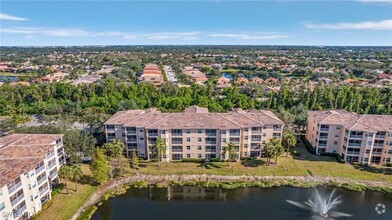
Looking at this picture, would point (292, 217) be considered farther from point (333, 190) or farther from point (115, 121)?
point (115, 121)

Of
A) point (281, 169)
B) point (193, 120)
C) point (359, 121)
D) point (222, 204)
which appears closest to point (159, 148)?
point (193, 120)

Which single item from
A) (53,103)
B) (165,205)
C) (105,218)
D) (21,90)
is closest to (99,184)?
(105,218)

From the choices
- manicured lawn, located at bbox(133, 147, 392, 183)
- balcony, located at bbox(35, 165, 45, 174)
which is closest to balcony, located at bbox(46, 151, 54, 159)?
balcony, located at bbox(35, 165, 45, 174)

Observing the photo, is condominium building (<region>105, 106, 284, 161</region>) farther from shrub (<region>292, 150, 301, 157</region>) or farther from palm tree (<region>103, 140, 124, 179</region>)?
palm tree (<region>103, 140, 124, 179</region>)

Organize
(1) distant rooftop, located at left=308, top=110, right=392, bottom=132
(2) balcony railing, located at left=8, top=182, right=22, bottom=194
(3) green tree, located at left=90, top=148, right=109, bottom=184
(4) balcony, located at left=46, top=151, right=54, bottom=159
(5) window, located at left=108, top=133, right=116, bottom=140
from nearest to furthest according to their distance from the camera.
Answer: (2) balcony railing, located at left=8, top=182, right=22, bottom=194, (4) balcony, located at left=46, top=151, right=54, bottom=159, (3) green tree, located at left=90, top=148, right=109, bottom=184, (1) distant rooftop, located at left=308, top=110, right=392, bottom=132, (5) window, located at left=108, top=133, right=116, bottom=140

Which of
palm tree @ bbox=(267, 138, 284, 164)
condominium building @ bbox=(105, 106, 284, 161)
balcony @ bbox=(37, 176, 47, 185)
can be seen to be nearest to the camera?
balcony @ bbox=(37, 176, 47, 185)

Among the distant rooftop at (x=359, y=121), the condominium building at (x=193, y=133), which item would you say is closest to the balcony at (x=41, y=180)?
the condominium building at (x=193, y=133)

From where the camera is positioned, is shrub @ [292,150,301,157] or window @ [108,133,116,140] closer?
window @ [108,133,116,140]
